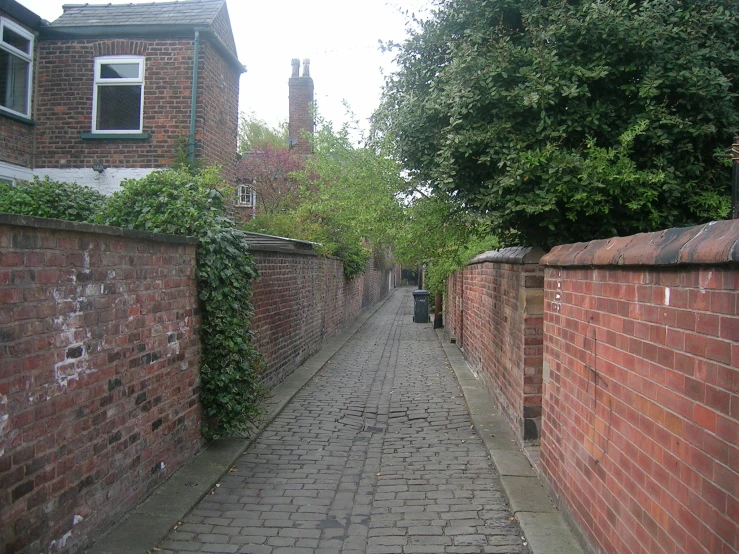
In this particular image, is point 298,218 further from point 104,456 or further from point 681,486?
point 681,486

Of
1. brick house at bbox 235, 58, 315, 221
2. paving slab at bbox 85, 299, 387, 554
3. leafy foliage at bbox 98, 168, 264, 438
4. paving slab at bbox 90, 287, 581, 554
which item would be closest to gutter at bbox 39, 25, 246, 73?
leafy foliage at bbox 98, 168, 264, 438

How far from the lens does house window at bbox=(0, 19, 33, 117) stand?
36.8 ft

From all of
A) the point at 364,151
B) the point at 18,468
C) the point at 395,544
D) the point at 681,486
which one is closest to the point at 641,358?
the point at 681,486

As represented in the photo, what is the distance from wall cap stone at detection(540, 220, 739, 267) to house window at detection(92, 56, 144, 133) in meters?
10.4

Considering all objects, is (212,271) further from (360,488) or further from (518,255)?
(518,255)

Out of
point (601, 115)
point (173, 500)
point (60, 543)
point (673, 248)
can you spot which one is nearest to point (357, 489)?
point (173, 500)

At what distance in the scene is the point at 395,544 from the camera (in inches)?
169

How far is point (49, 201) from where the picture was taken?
685 centimetres

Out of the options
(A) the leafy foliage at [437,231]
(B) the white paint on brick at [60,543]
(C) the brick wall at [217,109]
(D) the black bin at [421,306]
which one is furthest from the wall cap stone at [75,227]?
(D) the black bin at [421,306]

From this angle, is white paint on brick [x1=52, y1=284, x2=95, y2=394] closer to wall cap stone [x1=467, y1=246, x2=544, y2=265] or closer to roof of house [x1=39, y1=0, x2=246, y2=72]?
wall cap stone [x1=467, y1=246, x2=544, y2=265]

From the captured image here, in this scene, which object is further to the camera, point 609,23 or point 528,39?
point 528,39

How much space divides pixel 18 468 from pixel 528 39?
5708mm

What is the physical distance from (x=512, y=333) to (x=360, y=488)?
105 inches

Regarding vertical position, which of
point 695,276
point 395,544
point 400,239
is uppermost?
point 400,239
